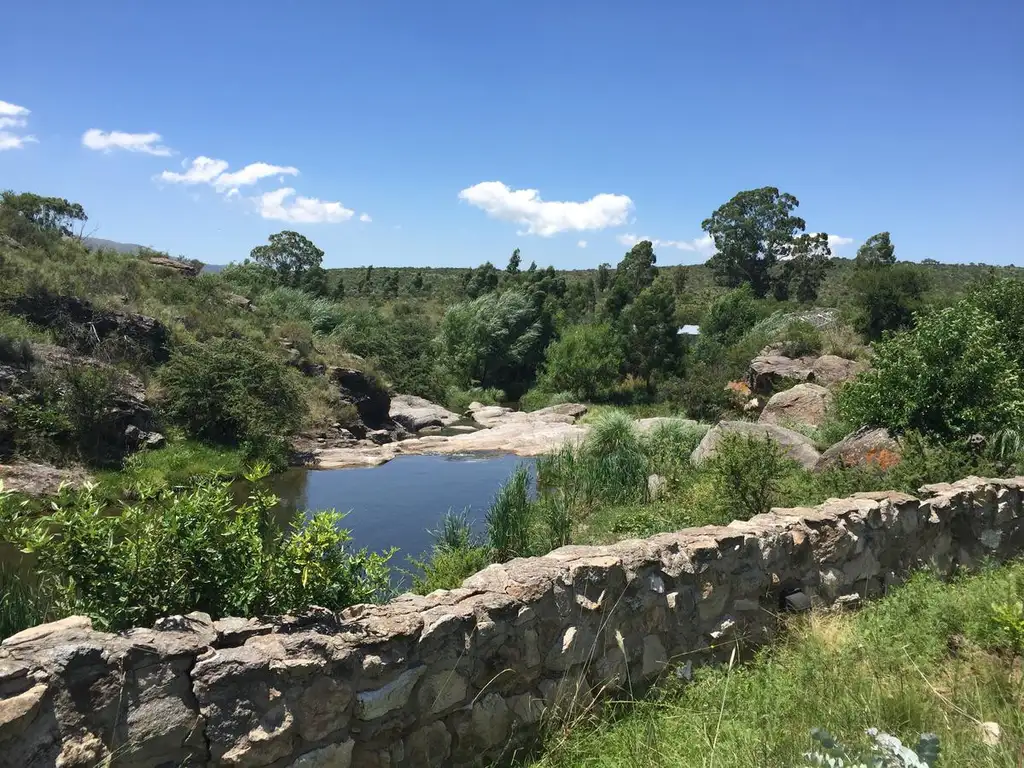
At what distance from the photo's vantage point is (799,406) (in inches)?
748

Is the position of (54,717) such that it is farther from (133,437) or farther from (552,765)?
(133,437)

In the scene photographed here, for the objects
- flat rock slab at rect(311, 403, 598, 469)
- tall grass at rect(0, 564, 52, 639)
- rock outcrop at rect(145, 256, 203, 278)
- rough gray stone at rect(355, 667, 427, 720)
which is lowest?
flat rock slab at rect(311, 403, 598, 469)

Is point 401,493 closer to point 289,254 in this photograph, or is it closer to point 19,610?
point 19,610

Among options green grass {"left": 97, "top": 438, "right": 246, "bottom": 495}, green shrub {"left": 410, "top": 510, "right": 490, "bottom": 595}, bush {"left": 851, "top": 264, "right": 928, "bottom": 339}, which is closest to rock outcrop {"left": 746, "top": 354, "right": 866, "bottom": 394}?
bush {"left": 851, "top": 264, "right": 928, "bottom": 339}

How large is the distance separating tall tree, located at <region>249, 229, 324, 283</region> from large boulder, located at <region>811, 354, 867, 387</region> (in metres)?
42.1

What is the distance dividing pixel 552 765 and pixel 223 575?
86.2 inches

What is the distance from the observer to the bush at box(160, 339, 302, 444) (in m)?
19.2

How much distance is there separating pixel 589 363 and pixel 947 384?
24078 mm

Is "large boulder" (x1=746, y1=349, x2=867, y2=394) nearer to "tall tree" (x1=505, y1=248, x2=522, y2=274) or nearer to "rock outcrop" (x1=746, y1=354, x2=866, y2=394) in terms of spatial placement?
"rock outcrop" (x1=746, y1=354, x2=866, y2=394)

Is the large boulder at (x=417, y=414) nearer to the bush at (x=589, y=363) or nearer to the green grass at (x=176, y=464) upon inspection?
the bush at (x=589, y=363)

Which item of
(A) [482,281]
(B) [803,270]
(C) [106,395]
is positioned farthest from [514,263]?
(C) [106,395]

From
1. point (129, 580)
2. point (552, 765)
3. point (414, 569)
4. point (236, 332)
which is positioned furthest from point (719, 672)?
point (236, 332)

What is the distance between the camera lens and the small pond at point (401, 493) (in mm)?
12539

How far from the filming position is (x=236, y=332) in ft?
82.2
